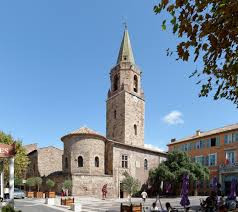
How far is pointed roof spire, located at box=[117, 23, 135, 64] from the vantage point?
165 ft

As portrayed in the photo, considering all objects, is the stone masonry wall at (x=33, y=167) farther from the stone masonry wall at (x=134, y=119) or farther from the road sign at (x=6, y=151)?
the road sign at (x=6, y=151)

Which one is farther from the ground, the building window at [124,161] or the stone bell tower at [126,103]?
the stone bell tower at [126,103]

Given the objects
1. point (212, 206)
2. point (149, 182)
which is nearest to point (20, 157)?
point (149, 182)

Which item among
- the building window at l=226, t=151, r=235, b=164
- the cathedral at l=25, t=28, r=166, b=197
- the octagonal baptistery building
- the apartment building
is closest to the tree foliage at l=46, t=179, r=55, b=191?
the cathedral at l=25, t=28, r=166, b=197

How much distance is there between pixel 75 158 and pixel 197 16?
36.7 meters

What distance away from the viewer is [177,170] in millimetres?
40125

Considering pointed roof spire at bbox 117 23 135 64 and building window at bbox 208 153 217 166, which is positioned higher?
pointed roof spire at bbox 117 23 135 64

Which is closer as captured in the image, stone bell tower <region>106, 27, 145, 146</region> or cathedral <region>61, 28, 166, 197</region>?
cathedral <region>61, 28, 166, 197</region>

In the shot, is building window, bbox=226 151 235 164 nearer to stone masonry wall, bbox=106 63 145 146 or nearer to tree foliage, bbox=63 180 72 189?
stone masonry wall, bbox=106 63 145 146

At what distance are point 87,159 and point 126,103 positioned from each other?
11601 millimetres

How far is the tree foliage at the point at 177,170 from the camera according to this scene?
130ft

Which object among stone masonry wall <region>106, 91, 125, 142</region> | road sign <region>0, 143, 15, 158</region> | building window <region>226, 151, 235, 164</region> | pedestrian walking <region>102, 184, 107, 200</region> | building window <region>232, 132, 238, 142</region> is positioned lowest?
pedestrian walking <region>102, 184, 107, 200</region>

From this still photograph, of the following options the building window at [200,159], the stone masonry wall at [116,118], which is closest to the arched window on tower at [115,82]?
the stone masonry wall at [116,118]

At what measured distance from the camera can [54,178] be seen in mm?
39656
